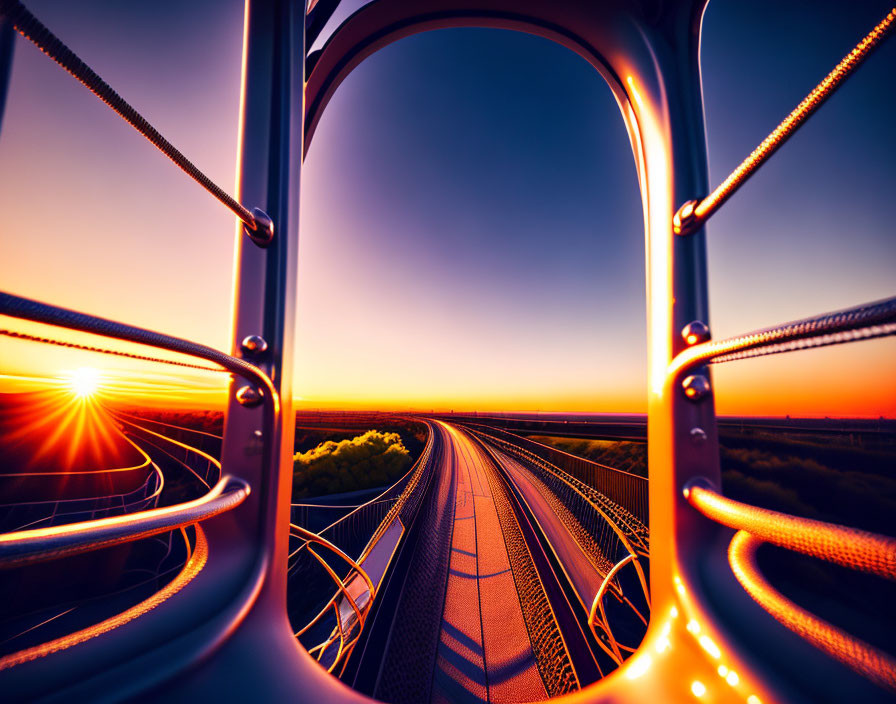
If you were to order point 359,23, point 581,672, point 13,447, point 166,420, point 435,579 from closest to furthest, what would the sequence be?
point 359,23 → point 581,672 → point 435,579 → point 13,447 → point 166,420

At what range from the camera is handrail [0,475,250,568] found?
1.10ft

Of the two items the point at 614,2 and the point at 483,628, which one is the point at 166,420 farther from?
the point at 614,2

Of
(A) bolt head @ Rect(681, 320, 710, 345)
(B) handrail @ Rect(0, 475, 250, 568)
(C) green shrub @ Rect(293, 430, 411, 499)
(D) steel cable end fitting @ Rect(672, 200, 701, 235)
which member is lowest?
(C) green shrub @ Rect(293, 430, 411, 499)

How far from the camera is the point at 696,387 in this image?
27.7 inches

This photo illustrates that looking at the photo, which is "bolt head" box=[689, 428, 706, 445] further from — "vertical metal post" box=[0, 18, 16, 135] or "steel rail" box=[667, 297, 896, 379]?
"vertical metal post" box=[0, 18, 16, 135]

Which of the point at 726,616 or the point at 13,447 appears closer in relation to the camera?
the point at 726,616

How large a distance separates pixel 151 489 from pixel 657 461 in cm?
1167

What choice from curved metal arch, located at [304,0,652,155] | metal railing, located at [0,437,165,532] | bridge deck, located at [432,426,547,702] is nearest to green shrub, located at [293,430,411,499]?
metal railing, located at [0,437,165,532]

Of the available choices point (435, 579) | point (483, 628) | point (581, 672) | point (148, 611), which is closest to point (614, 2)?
point (148, 611)

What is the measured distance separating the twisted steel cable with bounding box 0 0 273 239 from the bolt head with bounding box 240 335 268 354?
361mm

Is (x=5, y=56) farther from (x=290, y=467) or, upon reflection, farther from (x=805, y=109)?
(x=805, y=109)

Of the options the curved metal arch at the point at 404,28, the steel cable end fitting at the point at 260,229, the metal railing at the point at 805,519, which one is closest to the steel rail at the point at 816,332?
the metal railing at the point at 805,519

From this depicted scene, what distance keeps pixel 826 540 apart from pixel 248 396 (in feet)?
3.37

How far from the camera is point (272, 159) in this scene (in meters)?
0.90
